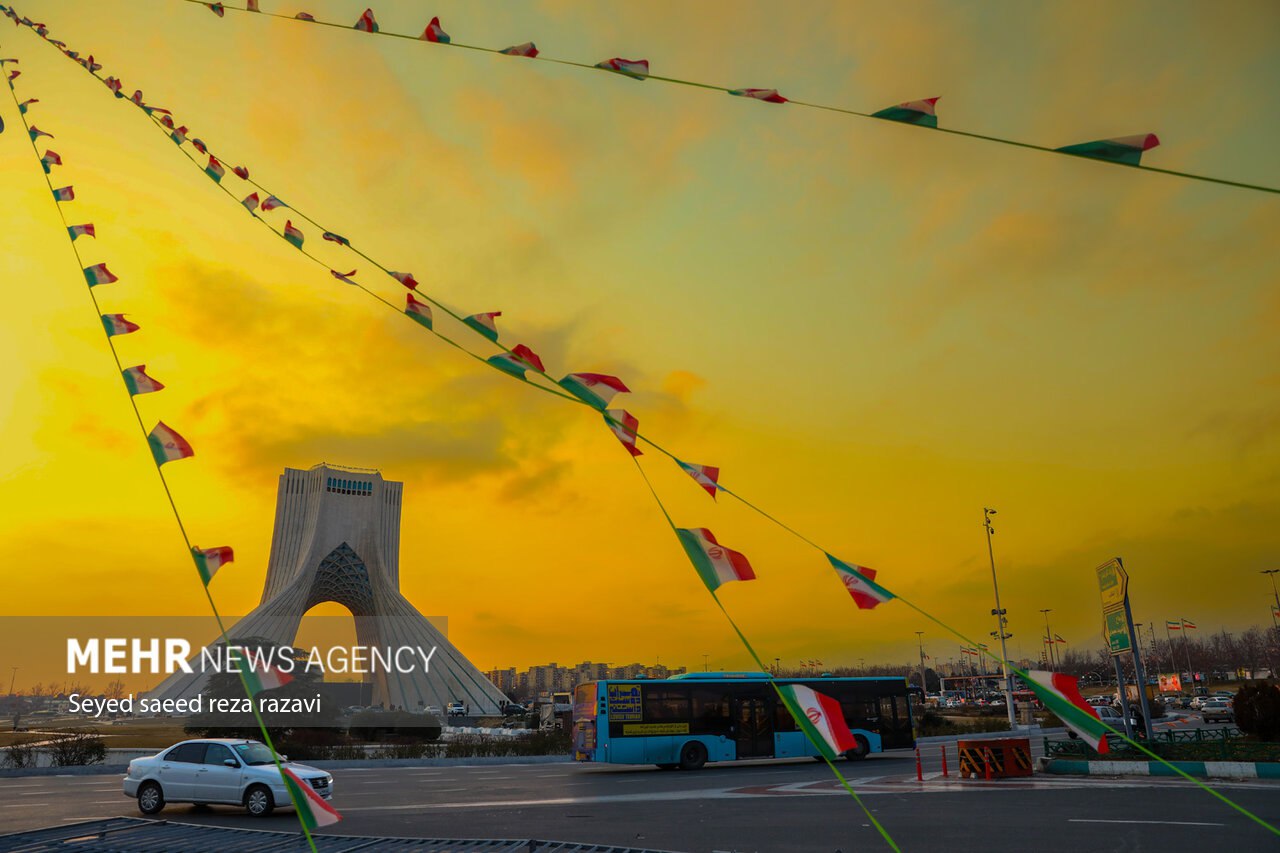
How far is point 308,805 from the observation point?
416cm

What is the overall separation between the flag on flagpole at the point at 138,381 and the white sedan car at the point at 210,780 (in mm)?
10328

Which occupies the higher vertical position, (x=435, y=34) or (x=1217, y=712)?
(x=435, y=34)

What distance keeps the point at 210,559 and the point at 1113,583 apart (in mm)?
22570

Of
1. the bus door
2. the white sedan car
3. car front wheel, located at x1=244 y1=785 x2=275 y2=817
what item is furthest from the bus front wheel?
car front wheel, located at x1=244 y1=785 x2=275 y2=817

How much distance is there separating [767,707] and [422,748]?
15398mm

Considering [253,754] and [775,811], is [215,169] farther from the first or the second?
[775,811]

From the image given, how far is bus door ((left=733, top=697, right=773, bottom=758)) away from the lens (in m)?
24.2

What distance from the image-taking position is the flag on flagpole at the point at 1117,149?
401 cm

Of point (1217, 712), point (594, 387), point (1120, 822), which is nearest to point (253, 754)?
point (594, 387)

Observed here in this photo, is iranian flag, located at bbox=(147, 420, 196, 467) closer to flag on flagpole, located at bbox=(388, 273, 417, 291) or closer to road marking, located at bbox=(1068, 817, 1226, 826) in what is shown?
flag on flagpole, located at bbox=(388, 273, 417, 291)

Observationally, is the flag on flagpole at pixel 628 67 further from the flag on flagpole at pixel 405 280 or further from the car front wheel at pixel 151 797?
the car front wheel at pixel 151 797

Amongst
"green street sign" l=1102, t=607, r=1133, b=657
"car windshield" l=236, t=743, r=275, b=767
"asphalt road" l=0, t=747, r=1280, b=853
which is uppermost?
"green street sign" l=1102, t=607, r=1133, b=657

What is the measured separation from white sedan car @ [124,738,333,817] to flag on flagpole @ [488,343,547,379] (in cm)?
1176

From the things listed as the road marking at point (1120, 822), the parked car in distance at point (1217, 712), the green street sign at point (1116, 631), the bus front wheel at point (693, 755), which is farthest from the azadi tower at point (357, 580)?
the road marking at point (1120, 822)
